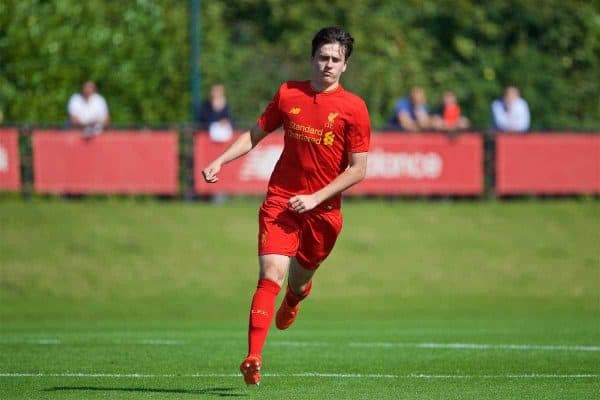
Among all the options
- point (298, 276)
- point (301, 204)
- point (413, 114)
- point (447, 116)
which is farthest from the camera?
point (447, 116)

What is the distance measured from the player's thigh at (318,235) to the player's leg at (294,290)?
26 cm

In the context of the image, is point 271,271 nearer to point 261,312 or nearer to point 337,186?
point 261,312

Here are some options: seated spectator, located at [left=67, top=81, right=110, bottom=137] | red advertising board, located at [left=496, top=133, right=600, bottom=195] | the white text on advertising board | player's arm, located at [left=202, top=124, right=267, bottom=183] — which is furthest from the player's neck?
seated spectator, located at [left=67, top=81, right=110, bottom=137]

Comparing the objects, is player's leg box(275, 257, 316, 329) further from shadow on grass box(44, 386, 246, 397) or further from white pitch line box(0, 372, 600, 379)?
shadow on grass box(44, 386, 246, 397)

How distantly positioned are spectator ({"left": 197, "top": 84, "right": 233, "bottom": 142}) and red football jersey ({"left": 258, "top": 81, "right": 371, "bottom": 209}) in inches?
538

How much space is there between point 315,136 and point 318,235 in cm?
78

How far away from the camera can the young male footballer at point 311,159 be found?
9758mm

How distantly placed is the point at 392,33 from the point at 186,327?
57.4 feet

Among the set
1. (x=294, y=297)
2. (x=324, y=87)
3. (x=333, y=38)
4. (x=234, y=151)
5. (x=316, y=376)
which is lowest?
(x=316, y=376)

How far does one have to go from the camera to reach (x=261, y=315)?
957 cm

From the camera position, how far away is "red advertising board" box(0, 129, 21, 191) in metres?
23.1

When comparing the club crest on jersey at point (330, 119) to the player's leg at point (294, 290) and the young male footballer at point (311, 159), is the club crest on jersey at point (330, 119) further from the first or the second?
the player's leg at point (294, 290)

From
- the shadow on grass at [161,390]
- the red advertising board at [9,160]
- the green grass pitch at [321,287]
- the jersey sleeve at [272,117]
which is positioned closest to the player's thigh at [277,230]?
the jersey sleeve at [272,117]

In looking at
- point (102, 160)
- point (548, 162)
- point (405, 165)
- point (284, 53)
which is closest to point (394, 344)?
point (405, 165)
